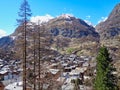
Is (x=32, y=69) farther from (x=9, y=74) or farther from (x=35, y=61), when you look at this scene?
(x=9, y=74)

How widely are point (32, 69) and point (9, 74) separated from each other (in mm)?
74904

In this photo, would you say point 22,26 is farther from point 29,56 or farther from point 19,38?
point 29,56

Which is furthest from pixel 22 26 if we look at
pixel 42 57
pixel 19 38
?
pixel 42 57

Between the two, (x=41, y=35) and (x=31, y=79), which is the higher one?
(x=41, y=35)

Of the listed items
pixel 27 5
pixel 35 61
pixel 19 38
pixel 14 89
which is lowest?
pixel 14 89

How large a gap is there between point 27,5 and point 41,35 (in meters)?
4.49

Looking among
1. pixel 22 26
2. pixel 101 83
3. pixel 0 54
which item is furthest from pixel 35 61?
pixel 0 54

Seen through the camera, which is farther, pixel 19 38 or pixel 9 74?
pixel 9 74

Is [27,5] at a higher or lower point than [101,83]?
higher

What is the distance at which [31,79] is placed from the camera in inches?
1330

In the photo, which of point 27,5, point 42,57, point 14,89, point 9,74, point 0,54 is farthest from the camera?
point 0,54

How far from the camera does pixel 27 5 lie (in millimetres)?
28922

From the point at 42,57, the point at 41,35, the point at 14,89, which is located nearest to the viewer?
the point at 41,35

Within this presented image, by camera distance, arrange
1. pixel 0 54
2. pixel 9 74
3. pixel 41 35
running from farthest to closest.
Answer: pixel 0 54 < pixel 9 74 < pixel 41 35
